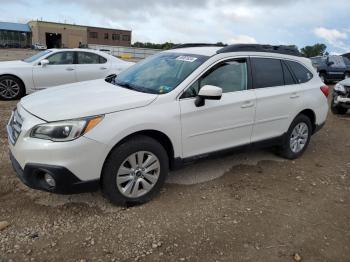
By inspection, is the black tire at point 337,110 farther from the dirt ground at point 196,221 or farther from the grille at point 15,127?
the grille at point 15,127

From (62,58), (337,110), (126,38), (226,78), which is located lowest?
(337,110)

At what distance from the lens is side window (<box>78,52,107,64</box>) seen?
1018 centimetres

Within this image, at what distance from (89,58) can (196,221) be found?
24.8 ft

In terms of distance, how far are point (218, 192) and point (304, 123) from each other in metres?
2.20

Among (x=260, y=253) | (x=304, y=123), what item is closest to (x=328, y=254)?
(x=260, y=253)

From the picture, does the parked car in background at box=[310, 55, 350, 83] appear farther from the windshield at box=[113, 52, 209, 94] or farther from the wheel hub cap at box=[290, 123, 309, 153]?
the windshield at box=[113, 52, 209, 94]

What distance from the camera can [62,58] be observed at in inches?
391

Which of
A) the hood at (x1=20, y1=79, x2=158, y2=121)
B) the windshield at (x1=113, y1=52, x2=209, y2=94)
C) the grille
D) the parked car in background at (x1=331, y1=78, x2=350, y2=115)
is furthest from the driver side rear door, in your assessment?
the parked car in background at (x1=331, y1=78, x2=350, y2=115)

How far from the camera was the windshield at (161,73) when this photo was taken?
4.33 meters

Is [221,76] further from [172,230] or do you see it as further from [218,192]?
[172,230]

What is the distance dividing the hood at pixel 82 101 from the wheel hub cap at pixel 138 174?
1.83 feet

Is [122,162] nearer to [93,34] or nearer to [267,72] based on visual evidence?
[267,72]

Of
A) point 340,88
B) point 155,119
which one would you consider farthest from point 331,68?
point 155,119

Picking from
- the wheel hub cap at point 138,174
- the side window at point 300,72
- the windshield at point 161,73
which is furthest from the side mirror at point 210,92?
the side window at point 300,72
